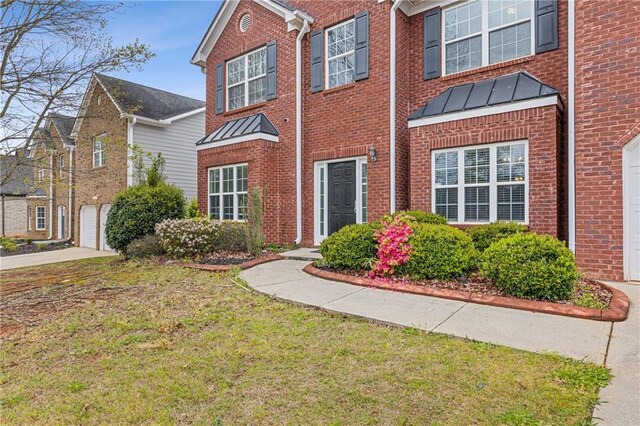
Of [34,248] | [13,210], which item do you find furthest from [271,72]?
[13,210]

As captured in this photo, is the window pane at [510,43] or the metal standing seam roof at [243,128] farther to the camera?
the metal standing seam roof at [243,128]

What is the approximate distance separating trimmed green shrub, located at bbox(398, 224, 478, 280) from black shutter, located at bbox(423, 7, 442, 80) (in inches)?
187

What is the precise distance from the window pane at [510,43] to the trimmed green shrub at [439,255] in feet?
15.1

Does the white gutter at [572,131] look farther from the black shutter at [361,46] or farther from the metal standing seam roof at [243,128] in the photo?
the metal standing seam roof at [243,128]

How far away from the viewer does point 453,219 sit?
808cm

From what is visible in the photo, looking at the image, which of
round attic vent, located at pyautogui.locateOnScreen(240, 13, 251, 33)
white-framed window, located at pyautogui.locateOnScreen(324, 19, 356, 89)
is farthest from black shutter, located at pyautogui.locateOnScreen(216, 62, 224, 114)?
white-framed window, located at pyautogui.locateOnScreen(324, 19, 356, 89)

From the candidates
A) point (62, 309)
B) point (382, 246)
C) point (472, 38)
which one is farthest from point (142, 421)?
point (472, 38)

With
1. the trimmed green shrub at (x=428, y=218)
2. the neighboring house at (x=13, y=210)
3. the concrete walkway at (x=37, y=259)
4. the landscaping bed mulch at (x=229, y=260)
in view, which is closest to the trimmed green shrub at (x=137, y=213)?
the landscaping bed mulch at (x=229, y=260)

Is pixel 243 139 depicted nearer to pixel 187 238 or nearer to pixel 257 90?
pixel 257 90

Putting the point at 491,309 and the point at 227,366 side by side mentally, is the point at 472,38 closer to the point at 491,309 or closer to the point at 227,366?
the point at 491,309

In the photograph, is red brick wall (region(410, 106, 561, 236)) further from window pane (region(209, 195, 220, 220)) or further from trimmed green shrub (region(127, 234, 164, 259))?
trimmed green shrub (region(127, 234, 164, 259))

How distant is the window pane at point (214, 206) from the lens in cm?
1195

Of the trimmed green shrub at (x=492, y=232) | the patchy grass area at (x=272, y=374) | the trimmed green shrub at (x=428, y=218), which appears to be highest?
the trimmed green shrub at (x=428, y=218)

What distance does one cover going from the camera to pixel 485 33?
8352 millimetres
